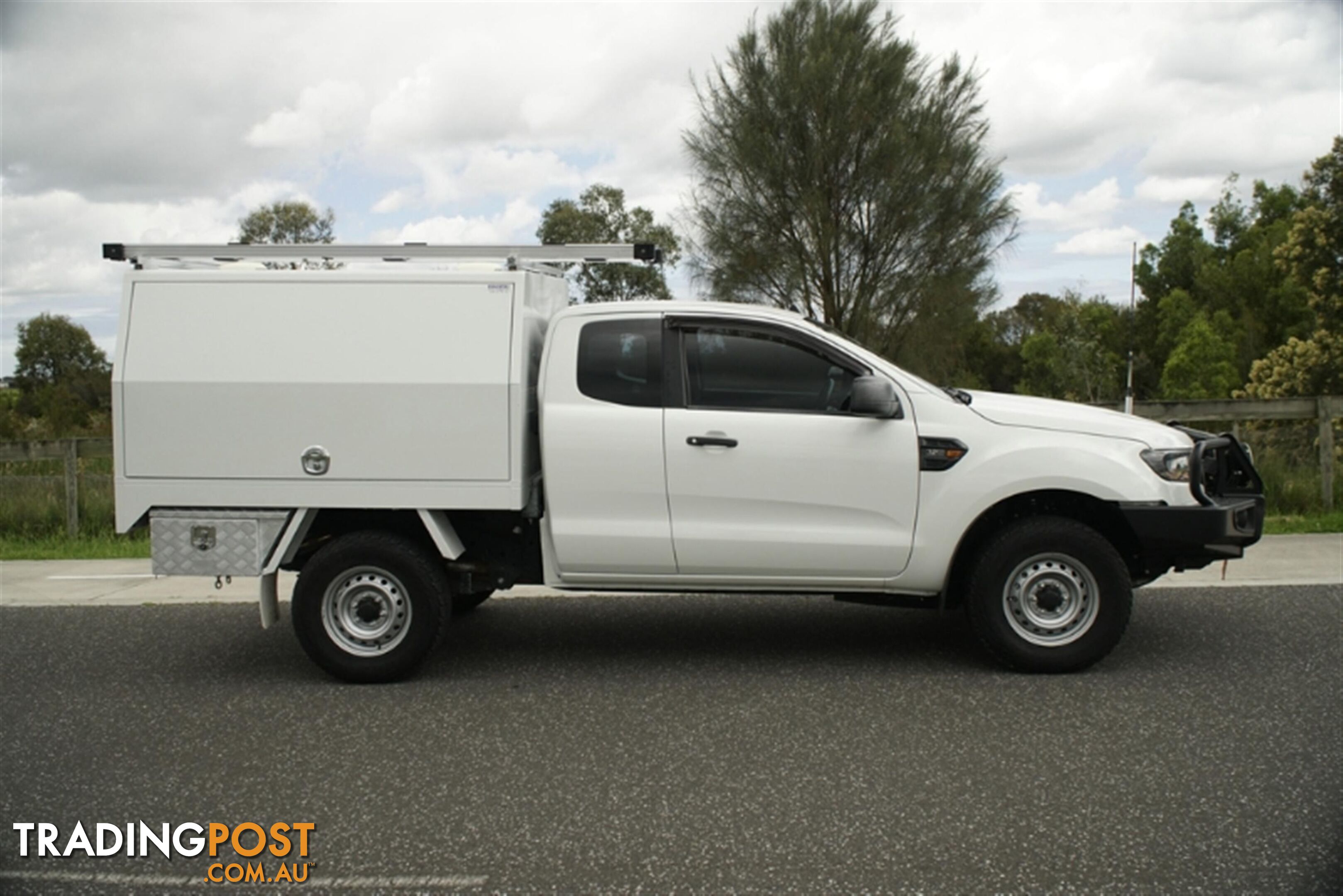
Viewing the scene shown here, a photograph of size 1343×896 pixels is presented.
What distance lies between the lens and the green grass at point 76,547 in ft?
37.0

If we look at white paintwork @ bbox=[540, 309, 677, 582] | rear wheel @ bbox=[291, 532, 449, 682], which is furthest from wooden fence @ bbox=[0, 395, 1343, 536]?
rear wheel @ bbox=[291, 532, 449, 682]

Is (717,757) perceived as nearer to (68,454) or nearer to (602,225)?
(68,454)

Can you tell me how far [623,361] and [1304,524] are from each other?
24.9ft

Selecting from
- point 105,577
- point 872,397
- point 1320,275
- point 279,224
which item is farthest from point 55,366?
point 872,397

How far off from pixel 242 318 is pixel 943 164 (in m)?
19.5

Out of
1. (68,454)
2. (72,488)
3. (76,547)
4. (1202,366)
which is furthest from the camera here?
(1202,366)

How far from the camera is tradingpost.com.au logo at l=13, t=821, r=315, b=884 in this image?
4.25 m

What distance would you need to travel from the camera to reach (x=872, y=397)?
6.17 metres

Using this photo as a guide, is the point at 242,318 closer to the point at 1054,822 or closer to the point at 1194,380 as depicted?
the point at 1054,822

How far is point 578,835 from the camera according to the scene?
175 inches

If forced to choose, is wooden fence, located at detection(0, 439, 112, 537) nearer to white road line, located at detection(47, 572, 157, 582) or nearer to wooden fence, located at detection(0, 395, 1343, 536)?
white road line, located at detection(47, 572, 157, 582)

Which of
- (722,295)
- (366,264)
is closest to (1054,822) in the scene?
(366,264)

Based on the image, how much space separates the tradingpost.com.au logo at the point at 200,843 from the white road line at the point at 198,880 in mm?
90

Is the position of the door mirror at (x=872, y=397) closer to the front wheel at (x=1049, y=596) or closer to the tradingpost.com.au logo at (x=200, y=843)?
the front wheel at (x=1049, y=596)
